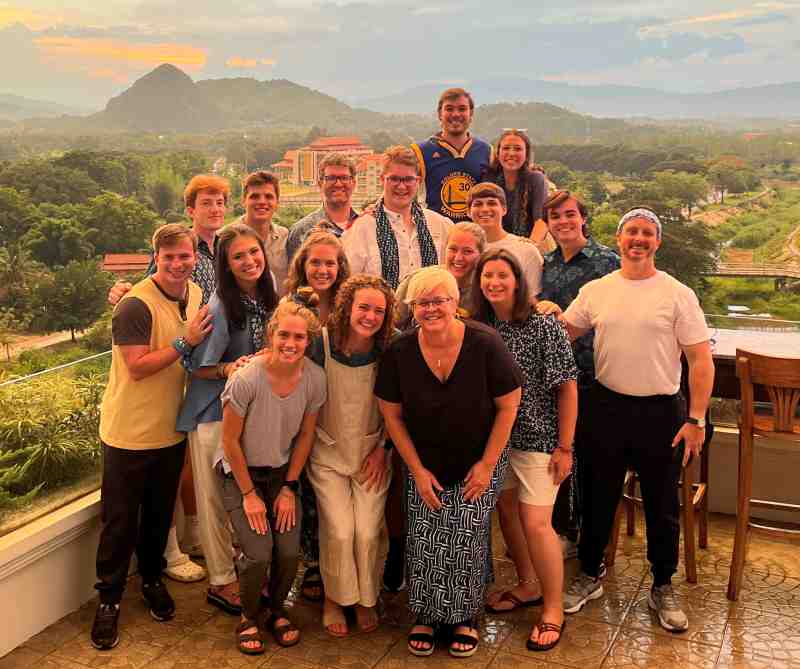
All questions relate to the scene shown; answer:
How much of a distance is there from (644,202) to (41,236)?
3.46 m

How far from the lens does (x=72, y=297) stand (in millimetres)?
4184

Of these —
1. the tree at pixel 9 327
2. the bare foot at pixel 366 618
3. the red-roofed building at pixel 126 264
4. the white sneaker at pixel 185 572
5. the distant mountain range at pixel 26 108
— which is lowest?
the white sneaker at pixel 185 572

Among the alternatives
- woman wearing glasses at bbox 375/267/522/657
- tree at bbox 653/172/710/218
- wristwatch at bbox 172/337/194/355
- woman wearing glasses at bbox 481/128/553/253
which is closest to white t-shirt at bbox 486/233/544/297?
woman wearing glasses at bbox 481/128/553/253

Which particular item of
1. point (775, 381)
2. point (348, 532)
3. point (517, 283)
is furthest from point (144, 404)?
point (775, 381)

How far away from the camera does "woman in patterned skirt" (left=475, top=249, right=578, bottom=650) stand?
2484 mm

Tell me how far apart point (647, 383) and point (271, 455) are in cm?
122

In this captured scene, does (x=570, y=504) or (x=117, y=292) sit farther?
(x=570, y=504)

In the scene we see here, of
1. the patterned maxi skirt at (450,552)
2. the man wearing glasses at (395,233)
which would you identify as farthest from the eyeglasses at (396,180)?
the patterned maxi skirt at (450,552)

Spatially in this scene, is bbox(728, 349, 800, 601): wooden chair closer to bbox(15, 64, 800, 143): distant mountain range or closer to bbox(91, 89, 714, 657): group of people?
bbox(91, 89, 714, 657): group of people

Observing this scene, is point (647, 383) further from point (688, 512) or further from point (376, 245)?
point (376, 245)

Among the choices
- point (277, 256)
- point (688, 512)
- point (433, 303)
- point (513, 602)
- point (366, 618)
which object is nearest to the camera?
point (433, 303)

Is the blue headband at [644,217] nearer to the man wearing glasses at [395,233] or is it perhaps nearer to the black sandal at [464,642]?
the man wearing glasses at [395,233]

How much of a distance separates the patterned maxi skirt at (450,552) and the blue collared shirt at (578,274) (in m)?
0.48

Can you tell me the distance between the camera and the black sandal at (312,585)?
2852mm
